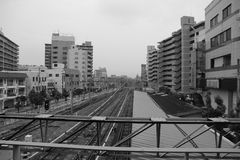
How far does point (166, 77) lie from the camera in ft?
207

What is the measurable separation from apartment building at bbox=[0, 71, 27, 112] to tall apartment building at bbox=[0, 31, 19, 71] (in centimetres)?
2147

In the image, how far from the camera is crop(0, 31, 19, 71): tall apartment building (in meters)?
48.3

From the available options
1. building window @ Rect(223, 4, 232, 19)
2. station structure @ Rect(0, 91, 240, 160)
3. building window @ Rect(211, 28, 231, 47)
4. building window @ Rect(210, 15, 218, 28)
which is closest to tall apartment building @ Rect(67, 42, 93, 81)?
building window @ Rect(210, 15, 218, 28)

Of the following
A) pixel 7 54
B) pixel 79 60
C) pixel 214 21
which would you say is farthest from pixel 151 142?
pixel 79 60

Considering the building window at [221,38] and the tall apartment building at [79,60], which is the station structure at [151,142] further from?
the tall apartment building at [79,60]

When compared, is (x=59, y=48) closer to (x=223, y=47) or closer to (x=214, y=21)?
(x=214, y=21)

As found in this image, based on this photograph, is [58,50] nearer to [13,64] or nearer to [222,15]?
[13,64]

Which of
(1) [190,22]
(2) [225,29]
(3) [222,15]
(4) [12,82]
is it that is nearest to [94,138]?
(2) [225,29]

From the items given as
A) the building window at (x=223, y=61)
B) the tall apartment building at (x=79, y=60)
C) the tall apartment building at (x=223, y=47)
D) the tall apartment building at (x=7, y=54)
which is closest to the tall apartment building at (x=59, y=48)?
the tall apartment building at (x=79, y=60)

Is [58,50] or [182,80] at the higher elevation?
[58,50]

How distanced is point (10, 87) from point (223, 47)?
30.4 metres

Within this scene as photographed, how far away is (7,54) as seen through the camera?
2060 inches

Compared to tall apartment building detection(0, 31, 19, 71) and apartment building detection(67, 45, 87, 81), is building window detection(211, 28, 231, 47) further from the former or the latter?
apartment building detection(67, 45, 87, 81)

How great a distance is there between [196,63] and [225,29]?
6.97 m
